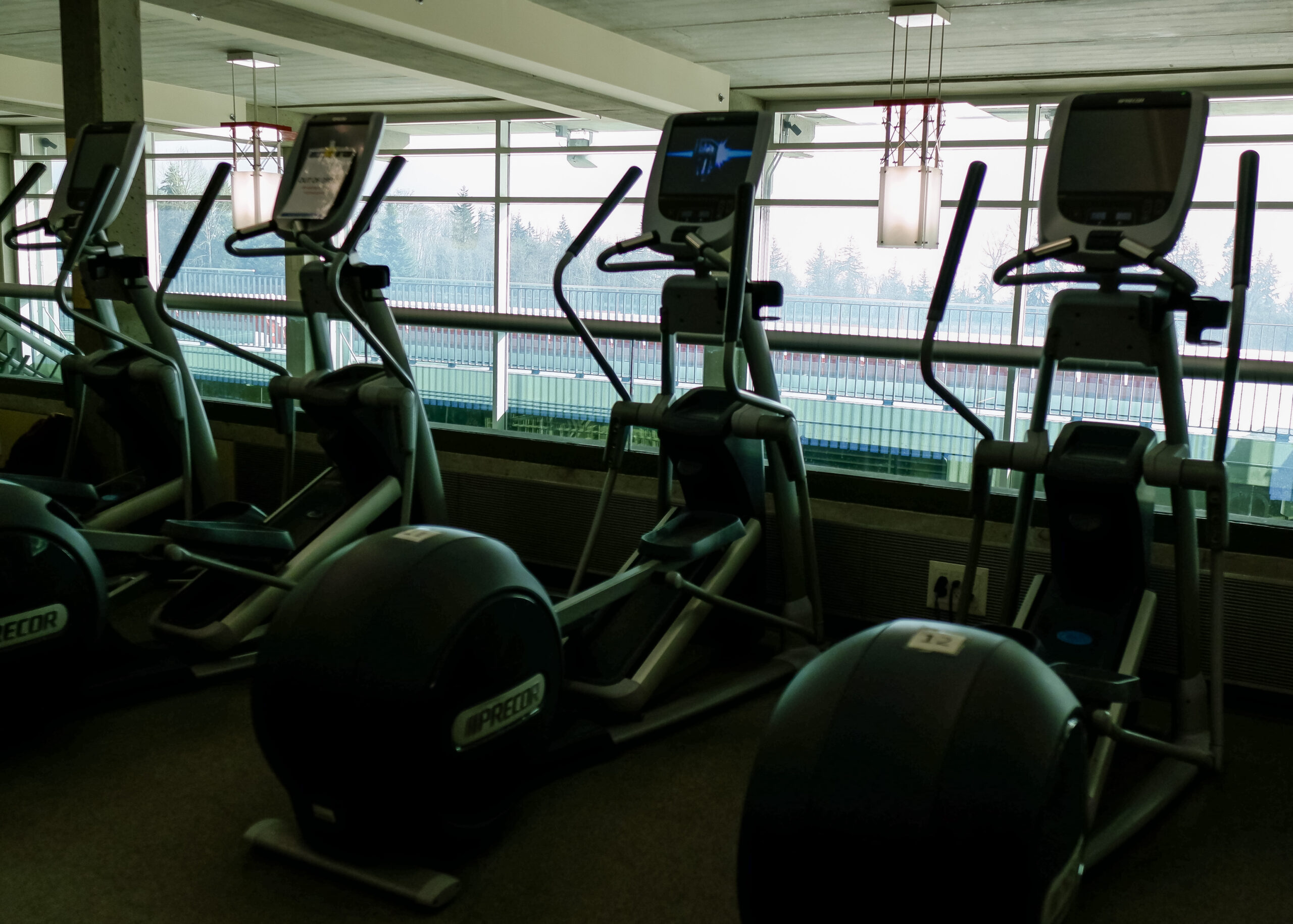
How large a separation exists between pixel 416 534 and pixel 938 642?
101 centimetres

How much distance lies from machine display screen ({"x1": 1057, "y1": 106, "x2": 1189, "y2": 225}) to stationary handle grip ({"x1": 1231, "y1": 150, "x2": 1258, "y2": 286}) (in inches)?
6.7

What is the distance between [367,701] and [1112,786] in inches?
63.5

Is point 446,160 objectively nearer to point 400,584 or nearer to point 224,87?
point 224,87

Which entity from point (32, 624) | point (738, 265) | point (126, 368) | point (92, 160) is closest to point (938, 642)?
point (738, 265)

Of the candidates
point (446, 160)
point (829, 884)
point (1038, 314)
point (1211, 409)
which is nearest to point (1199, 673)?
point (1211, 409)

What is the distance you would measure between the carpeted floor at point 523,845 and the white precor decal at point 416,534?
0.63 meters

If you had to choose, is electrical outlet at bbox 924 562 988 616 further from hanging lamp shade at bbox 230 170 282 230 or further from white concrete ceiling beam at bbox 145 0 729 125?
hanging lamp shade at bbox 230 170 282 230

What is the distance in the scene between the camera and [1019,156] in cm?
951

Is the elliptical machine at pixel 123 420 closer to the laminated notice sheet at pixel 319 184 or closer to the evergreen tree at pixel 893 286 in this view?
the laminated notice sheet at pixel 319 184

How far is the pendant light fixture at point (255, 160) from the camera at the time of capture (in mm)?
8984

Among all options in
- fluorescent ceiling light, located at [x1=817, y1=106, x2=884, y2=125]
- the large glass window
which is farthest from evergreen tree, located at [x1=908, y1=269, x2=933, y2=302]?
fluorescent ceiling light, located at [x1=817, y1=106, x2=884, y2=125]

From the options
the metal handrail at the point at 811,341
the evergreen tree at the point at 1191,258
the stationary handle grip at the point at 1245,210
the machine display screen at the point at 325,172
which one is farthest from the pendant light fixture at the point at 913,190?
the stationary handle grip at the point at 1245,210

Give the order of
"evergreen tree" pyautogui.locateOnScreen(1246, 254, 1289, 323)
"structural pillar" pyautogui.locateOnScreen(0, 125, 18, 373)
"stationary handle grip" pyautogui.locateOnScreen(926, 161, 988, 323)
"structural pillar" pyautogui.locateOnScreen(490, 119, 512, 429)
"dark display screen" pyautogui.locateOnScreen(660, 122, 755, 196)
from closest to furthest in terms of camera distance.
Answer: "stationary handle grip" pyautogui.locateOnScreen(926, 161, 988, 323) < "dark display screen" pyautogui.locateOnScreen(660, 122, 755, 196) < "evergreen tree" pyautogui.locateOnScreen(1246, 254, 1289, 323) < "structural pillar" pyautogui.locateOnScreen(490, 119, 512, 429) < "structural pillar" pyautogui.locateOnScreen(0, 125, 18, 373)

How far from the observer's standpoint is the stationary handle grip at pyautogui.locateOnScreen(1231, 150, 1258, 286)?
213cm
